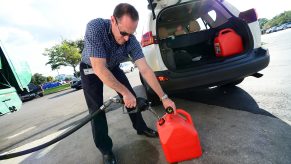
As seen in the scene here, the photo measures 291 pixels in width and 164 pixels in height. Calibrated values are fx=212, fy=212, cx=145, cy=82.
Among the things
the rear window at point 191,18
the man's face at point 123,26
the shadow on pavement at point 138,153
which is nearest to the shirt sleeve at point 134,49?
the man's face at point 123,26

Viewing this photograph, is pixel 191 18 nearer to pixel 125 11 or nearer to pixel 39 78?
pixel 125 11

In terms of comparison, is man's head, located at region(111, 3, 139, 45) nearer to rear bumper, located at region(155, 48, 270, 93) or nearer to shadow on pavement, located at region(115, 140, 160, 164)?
rear bumper, located at region(155, 48, 270, 93)

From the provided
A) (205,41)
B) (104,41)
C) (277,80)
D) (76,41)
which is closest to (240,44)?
(205,41)

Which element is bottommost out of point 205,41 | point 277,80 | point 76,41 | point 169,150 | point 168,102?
point 277,80

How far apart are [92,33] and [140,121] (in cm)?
128

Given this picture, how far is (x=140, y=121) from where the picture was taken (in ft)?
8.87

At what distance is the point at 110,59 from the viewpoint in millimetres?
2266

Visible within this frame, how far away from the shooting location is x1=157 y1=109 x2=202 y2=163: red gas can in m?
1.75

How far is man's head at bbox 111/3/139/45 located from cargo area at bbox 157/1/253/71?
1.09 metres

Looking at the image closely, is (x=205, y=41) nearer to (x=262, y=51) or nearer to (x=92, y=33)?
(x=262, y=51)

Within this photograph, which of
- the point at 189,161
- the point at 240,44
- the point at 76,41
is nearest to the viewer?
the point at 189,161

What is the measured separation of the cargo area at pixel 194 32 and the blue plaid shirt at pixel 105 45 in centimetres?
72

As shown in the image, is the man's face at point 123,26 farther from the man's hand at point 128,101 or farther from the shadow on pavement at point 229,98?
the shadow on pavement at point 229,98

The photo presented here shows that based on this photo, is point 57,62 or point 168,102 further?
point 57,62
